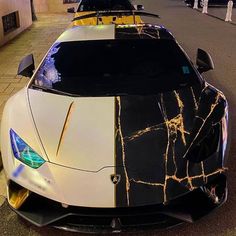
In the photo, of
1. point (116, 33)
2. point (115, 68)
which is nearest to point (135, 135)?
point (115, 68)

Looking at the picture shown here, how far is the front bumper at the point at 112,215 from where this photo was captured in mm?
2242

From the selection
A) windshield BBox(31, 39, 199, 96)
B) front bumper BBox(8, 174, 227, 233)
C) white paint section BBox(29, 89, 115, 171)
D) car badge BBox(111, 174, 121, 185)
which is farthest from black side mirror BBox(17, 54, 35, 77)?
car badge BBox(111, 174, 121, 185)

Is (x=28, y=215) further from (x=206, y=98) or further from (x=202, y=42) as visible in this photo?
(x=202, y=42)

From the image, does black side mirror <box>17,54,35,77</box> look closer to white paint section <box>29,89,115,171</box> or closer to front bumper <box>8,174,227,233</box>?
white paint section <box>29,89,115,171</box>

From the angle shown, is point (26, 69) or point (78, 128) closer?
point (78, 128)

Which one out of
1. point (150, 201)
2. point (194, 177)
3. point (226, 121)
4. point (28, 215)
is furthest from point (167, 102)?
point (28, 215)

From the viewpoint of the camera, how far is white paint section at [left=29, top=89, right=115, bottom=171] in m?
2.39

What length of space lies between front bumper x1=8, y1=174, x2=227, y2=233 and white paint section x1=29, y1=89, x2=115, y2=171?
0.94ft

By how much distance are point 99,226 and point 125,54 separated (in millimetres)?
1832

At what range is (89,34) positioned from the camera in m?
3.80

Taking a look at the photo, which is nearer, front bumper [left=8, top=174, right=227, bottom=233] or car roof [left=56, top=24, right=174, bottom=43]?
front bumper [left=8, top=174, right=227, bottom=233]

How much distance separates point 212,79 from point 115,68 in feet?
12.1

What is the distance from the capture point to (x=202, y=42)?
1045 centimetres

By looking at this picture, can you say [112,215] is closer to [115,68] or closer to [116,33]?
[115,68]
